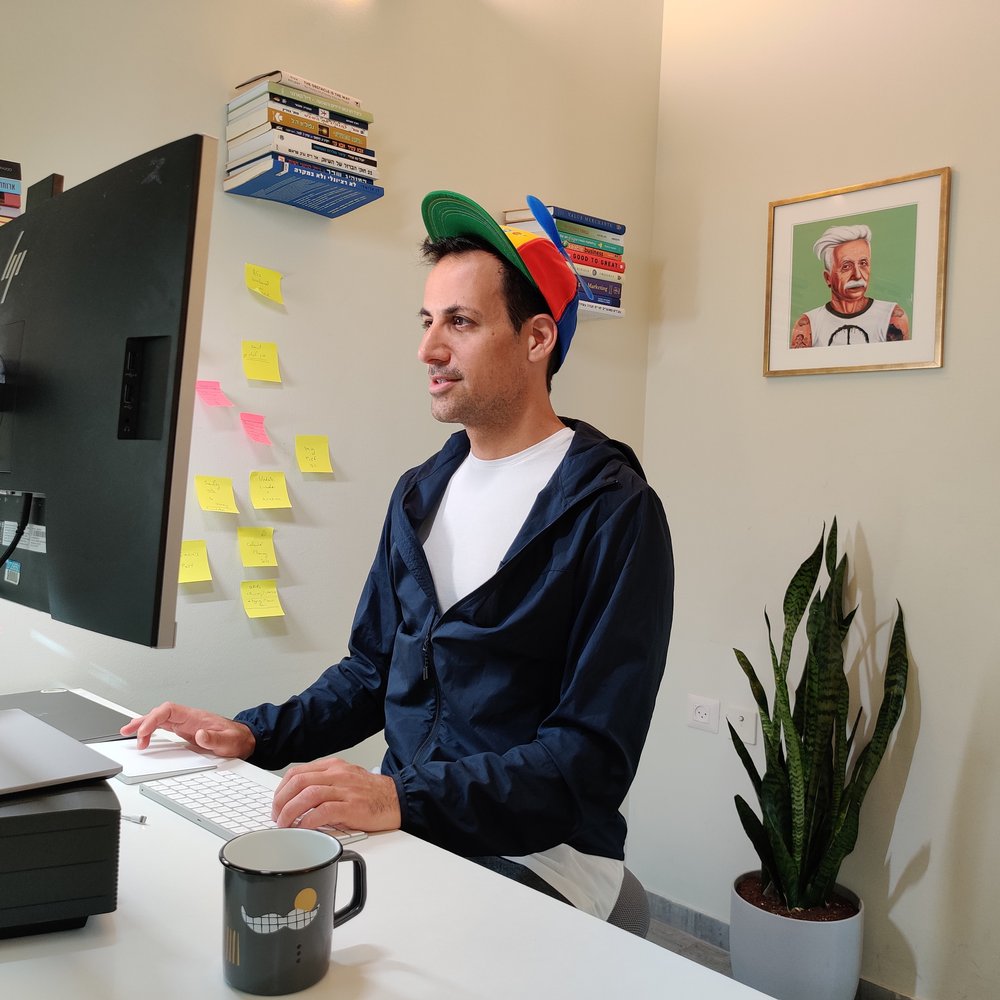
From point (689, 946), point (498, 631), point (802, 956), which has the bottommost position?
point (689, 946)

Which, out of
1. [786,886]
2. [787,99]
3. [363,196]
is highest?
[787,99]

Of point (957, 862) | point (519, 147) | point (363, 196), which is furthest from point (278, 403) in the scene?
point (957, 862)

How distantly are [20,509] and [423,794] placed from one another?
1.85 feet

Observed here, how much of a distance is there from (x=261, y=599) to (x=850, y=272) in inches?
71.9

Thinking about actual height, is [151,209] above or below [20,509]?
above

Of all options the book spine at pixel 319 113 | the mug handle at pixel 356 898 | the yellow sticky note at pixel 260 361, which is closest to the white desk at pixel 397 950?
the mug handle at pixel 356 898

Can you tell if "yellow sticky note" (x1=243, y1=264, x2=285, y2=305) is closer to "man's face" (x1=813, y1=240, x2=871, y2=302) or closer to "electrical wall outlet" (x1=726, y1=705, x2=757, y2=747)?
"man's face" (x1=813, y1=240, x2=871, y2=302)

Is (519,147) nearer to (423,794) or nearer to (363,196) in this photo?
(363,196)

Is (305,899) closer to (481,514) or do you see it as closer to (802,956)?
(481,514)

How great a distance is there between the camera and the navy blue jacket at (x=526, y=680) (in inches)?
47.9

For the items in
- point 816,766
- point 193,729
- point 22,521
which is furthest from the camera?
point 816,766

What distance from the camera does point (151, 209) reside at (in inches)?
31.9

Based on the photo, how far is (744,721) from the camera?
2816 millimetres

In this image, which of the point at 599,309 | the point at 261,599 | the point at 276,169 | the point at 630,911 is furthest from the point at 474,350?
the point at 599,309
